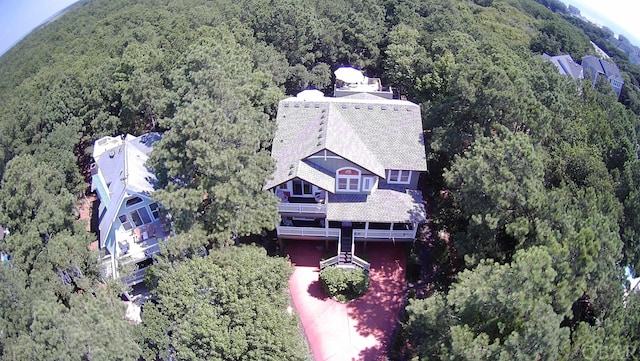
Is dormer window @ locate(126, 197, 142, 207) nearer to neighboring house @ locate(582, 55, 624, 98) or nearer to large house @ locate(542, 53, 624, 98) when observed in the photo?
large house @ locate(542, 53, 624, 98)

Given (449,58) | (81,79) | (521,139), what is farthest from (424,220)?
(81,79)

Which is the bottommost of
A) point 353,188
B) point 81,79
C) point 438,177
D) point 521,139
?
point 438,177

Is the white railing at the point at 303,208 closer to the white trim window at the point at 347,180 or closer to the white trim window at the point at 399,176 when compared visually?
the white trim window at the point at 347,180

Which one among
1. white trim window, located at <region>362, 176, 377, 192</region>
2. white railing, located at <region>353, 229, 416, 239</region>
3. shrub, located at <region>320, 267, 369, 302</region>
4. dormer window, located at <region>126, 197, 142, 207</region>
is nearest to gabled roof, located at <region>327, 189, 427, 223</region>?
white trim window, located at <region>362, 176, 377, 192</region>

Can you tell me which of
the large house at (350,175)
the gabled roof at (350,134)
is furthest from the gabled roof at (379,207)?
the gabled roof at (350,134)

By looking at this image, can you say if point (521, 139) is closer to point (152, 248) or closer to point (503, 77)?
point (503, 77)
